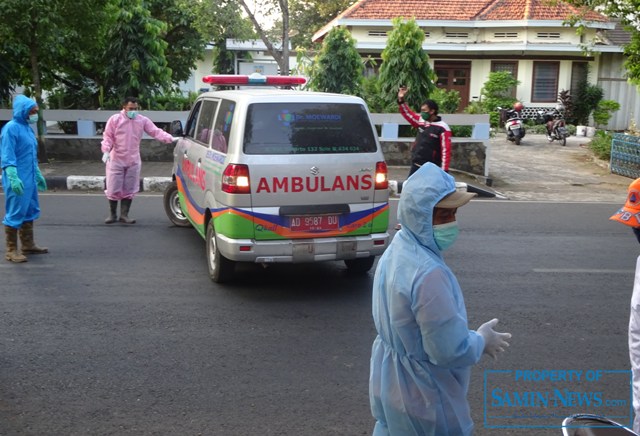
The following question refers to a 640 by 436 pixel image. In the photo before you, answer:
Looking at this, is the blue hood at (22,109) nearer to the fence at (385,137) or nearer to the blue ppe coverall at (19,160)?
the blue ppe coverall at (19,160)

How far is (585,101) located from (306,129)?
2483cm

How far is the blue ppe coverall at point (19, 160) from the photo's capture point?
8266mm

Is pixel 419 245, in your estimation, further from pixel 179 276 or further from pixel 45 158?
pixel 45 158

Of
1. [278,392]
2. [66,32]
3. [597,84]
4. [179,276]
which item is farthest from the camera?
[597,84]

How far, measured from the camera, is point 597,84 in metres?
30.1

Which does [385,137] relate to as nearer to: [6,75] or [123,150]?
[123,150]

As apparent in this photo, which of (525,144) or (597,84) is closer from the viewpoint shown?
(525,144)

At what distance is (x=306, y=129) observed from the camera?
7.30m

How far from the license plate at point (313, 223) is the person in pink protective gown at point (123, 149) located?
3.69 metres

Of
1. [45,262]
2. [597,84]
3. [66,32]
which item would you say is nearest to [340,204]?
[45,262]

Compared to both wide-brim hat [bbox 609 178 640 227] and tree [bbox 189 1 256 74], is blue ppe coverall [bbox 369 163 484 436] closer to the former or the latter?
wide-brim hat [bbox 609 178 640 227]

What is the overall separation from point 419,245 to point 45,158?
1499cm

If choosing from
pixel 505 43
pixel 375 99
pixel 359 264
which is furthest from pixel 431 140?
pixel 505 43

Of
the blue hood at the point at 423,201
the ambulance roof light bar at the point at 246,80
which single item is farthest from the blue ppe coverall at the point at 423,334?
the ambulance roof light bar at the point at 246,80
